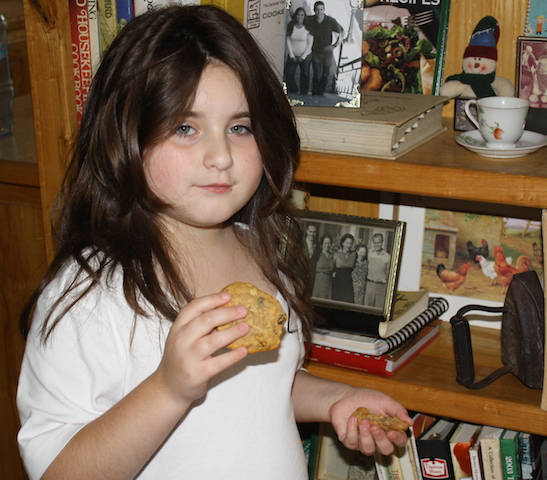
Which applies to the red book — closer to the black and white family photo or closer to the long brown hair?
the black and white family photo

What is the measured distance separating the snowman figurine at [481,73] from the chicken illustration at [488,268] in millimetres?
330

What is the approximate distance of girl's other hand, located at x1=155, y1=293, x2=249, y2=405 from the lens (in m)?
0.78

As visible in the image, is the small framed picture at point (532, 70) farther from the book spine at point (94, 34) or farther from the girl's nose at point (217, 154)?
the book spine at point (94, 34)

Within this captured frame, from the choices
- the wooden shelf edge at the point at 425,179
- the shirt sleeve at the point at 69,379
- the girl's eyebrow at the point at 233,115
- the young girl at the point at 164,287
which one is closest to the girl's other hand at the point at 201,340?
the young girl at the point at 164,287

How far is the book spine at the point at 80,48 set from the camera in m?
1.15

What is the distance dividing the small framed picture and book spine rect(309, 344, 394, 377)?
0.50 m

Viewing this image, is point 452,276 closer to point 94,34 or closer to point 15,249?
point 94,34

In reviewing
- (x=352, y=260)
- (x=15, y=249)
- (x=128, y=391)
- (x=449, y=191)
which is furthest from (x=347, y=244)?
(x=15, y=249)

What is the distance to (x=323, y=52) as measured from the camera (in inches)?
45.6

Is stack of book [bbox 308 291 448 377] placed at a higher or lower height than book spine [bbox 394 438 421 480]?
higher

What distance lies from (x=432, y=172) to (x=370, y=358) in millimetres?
344

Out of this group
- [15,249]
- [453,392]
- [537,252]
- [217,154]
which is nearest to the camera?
[217,154]

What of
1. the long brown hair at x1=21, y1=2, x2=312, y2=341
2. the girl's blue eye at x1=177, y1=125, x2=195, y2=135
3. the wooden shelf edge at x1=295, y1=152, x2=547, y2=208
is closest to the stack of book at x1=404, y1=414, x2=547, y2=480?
the wooden shelf edge at x1=295, y1=152, x2=547, y2=208

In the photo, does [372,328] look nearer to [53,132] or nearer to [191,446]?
[191,446]
